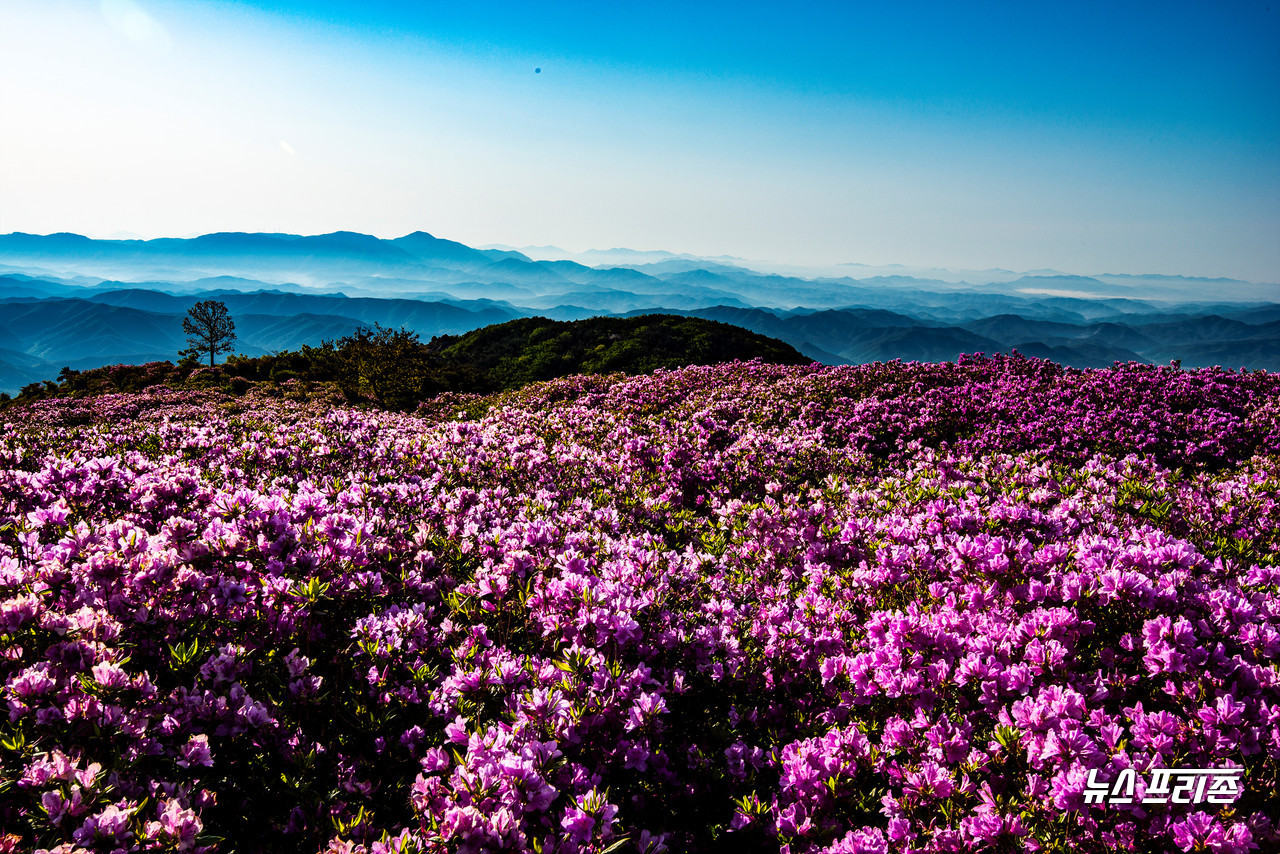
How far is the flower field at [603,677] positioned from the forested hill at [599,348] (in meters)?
36.5

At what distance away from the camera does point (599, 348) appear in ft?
160

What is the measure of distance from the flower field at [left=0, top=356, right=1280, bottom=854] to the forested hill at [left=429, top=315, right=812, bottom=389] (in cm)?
3650

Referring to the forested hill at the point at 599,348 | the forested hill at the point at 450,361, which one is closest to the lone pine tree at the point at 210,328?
the forested hill at the point at 450,361

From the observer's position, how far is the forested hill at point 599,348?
149 feet

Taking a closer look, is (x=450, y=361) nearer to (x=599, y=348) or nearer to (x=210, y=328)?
(x=599, y=348)

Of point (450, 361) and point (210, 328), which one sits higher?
point (210, 328)

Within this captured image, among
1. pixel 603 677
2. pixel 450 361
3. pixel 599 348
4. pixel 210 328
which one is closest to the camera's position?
pixel 603 677

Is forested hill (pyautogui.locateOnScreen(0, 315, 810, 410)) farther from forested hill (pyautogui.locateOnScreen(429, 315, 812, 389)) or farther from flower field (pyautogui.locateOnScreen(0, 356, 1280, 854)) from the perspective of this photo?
flower field (pyautogui.locateOnScreen(0, 356, 1280, 854))

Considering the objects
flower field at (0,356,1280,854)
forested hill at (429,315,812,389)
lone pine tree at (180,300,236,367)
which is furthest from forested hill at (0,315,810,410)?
lone pine tree at (180,300,236,367)

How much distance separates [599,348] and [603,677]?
152 feet

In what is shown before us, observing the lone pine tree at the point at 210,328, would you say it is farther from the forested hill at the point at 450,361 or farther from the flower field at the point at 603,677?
the flower field at the point at 603,677

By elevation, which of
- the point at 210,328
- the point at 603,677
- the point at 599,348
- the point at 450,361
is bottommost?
the point at 603,677

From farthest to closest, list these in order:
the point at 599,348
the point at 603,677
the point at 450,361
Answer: the point at 450,361 → the point at 599,348 → the point at 603,677

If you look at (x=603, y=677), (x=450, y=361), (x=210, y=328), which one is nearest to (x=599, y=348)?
(x=450, y=361)
